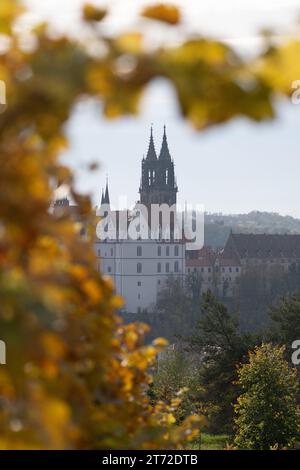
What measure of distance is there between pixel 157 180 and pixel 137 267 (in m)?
9.97

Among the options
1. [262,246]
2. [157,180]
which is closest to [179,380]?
[157,180]

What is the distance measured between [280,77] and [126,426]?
2.03m

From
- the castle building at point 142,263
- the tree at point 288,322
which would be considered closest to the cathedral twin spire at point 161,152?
the castle building at point 142,263

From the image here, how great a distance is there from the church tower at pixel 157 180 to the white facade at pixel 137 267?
5.52 metres

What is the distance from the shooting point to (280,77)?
4.34ft

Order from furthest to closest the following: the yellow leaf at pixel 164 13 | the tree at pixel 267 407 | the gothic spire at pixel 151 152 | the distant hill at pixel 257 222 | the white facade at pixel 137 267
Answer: the distant hill at pixel 257 222 < the gothic spire at pixel 151 152 < the white facade at pixel 137 267 < the tree at pixel 267 407 < the yellow leaf at pixel 164 13

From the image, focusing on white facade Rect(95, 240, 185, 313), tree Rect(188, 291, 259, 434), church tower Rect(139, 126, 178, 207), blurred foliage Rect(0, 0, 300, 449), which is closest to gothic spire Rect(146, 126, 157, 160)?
church tower Rect(139, 126, 178, 207)

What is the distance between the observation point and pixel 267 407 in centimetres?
1498

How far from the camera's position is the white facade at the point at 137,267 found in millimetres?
70812

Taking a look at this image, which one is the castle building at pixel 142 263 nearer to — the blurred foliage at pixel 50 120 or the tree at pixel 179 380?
the tree at pixel 179 380

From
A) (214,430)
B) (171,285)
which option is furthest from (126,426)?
(171,285)

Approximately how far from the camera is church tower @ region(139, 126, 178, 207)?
75.4 metres

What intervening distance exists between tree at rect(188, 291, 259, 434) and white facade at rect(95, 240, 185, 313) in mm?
49944
